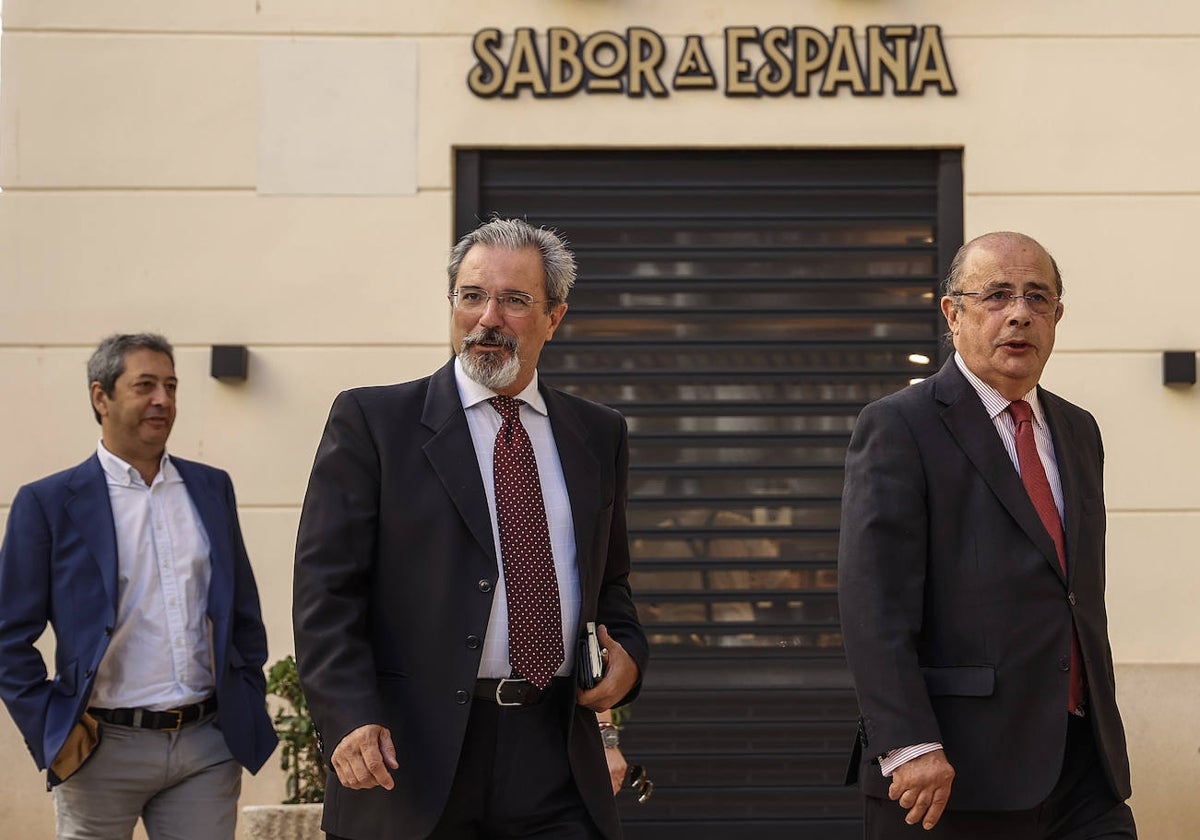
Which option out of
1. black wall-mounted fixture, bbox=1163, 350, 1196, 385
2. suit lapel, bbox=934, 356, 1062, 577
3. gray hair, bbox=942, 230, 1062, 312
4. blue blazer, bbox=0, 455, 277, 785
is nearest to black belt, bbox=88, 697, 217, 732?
blue blazer, bbox=0, 455, 277, 785

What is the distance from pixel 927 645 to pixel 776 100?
14.1 feet

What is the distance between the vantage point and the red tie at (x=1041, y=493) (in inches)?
153

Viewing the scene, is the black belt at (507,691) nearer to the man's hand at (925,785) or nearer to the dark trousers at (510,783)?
the dark trousers at (510,783)

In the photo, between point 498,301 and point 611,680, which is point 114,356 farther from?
point 611,680

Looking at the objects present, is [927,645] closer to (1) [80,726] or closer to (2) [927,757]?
(2) [927,757]

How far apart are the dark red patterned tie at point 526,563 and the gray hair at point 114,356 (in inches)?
79.3

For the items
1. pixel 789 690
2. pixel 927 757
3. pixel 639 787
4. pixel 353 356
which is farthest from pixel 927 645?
pixel 353 356

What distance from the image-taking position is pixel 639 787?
13.6 ft

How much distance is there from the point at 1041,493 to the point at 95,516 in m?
→ 2.99

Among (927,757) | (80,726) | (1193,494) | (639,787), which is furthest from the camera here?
(1193,494)

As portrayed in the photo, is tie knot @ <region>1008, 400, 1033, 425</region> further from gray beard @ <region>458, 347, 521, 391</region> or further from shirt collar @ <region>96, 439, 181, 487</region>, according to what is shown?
shirt collar @ <region>96, 439, 181, 487</region>

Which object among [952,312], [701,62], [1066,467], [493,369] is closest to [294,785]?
[493,369]

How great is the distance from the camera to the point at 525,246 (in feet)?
12.7

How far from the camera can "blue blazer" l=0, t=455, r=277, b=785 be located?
16.1 ft
